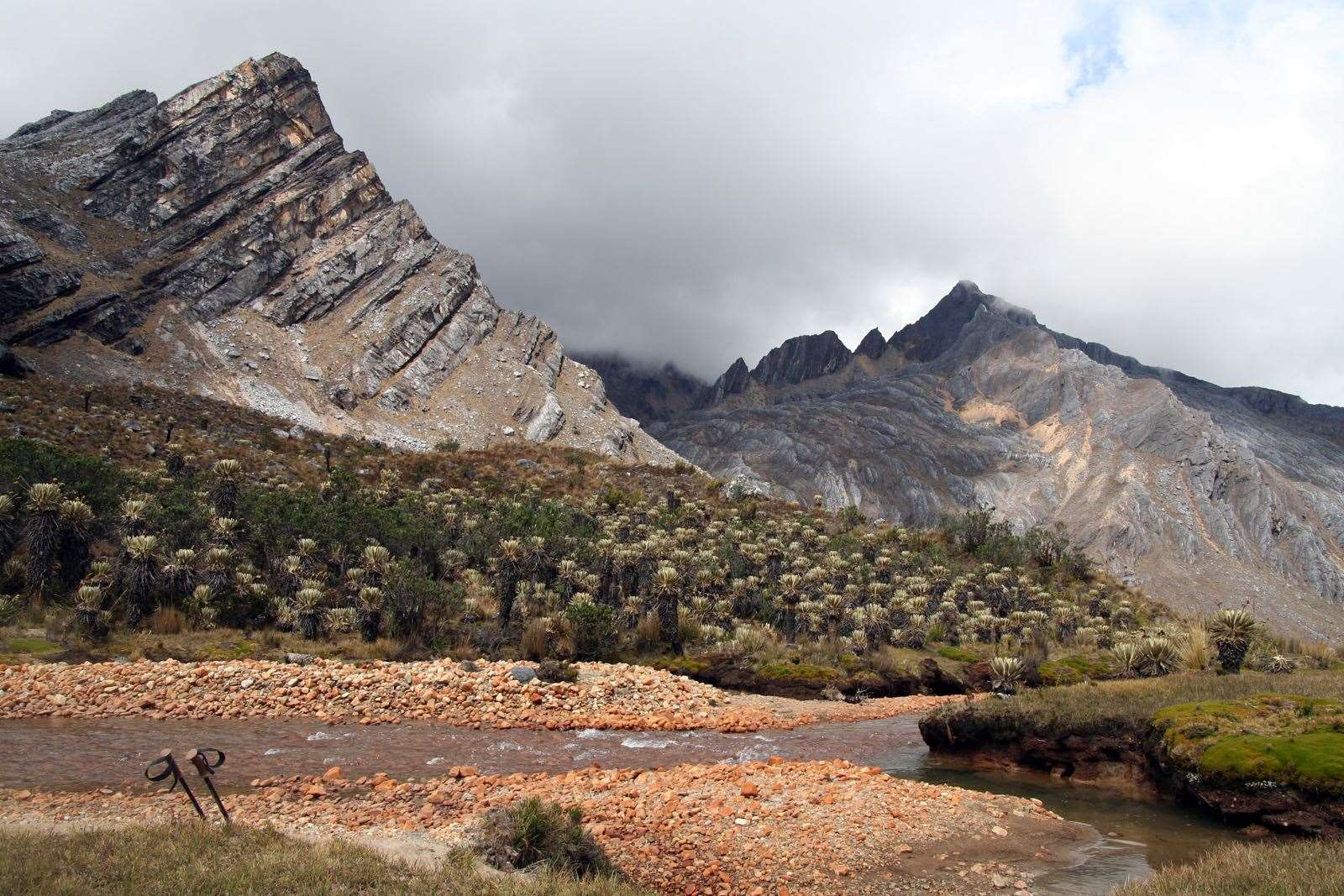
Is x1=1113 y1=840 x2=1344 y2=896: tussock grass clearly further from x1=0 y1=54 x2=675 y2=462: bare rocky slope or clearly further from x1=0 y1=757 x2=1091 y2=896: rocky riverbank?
x1=0 y1=54 x2=675 y2=462: bare rocky slope

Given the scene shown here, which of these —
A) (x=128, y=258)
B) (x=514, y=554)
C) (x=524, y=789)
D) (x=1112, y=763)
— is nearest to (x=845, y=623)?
(x=514, y=554)

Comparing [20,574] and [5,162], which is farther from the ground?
[5,162]

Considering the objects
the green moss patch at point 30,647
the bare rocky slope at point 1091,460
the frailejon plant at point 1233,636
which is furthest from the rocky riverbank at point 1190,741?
the bare rocky slope at point 1091,460

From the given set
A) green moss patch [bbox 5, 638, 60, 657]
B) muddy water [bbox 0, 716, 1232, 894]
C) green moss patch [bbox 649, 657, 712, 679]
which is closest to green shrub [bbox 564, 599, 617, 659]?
green moss patch [bbox 649, 657, 712, 679]

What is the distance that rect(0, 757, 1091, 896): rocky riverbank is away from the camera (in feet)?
33.7

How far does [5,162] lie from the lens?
83.6 m

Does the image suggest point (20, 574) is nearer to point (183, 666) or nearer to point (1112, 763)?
point (183, 666)

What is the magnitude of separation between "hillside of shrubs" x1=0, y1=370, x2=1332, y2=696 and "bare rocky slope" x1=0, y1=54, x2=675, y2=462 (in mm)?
23318

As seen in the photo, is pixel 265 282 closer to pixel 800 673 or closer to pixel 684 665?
pixel 684 665

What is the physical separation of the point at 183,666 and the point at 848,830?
18502 millimetres

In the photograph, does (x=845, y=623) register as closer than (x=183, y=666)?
No

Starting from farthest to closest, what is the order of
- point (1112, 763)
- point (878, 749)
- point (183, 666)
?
point (183, 666) < point (878, 749) < point (1112, 763)

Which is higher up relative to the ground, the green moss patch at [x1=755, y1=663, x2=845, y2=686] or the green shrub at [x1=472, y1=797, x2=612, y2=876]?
the green shrub at [x1=472, y1=797, x2=612, y2=876]

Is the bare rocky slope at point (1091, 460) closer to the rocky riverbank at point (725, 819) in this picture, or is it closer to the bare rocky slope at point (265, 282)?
the bare rocky slope at point (265, 282)
